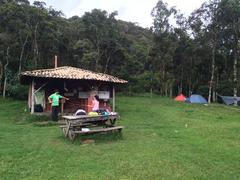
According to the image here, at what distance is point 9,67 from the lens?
30.1 meters

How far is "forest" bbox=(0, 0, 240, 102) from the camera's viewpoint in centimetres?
2802

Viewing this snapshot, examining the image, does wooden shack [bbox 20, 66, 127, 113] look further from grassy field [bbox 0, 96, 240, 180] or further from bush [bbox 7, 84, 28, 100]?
bush [bbox 7, 84, 28, 100]

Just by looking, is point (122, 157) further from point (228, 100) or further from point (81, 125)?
point (228, 100)

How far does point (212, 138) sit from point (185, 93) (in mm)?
31472

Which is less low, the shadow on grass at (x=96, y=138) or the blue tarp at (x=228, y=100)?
the blue tarp at (x=228, y=100)

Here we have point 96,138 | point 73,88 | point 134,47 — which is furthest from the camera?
point 134,47

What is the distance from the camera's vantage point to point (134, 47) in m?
42.6

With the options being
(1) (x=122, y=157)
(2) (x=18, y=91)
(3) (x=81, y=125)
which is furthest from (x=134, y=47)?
(1) (x=122, y=157)

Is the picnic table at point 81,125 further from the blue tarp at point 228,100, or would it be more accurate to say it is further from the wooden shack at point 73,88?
the blue tarp at point 228,100

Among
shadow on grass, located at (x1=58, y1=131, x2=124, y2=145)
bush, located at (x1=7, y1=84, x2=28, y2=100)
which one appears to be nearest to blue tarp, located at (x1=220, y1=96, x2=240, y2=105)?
bush, located at (x1=7, y1=84, x2=28, y2=100)

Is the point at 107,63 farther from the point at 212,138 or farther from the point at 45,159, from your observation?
the point at 45,159

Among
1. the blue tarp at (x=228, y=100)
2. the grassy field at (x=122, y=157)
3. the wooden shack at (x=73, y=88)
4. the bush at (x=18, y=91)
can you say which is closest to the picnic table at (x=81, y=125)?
the grassy field at (x=122, y=157)

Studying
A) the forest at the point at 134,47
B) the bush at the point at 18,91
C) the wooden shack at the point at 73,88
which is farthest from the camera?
the forest at the point at 134,47

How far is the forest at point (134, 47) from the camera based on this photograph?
28016mm
